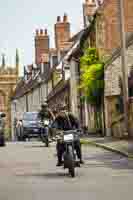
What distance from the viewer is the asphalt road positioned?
12469 millimetres

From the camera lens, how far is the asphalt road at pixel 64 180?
491 inches

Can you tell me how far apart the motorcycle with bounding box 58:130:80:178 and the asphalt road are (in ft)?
0.82

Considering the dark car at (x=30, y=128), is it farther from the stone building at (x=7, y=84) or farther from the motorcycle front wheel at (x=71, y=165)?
the stone building at (x=7, y=84)

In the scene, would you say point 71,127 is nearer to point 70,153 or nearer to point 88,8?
point 70,153

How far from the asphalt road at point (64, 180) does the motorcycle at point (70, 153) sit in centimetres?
25

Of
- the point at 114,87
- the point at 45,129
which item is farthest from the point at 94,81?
the point at 45,129

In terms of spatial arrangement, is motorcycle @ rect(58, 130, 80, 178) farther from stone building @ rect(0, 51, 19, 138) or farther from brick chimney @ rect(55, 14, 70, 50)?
stone building @ rect(0, 51, 19, 138)

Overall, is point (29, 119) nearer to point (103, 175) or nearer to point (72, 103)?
point (72, 103)

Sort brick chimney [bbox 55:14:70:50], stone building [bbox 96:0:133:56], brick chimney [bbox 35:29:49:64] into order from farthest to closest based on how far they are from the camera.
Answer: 1. brick chimney [bbox 35:29:49:64]
2. brick chimney [bbox 55:14:70:50]
3. stone building [bbox 96:0:133:56]

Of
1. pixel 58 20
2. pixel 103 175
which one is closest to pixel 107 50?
pixel 58 20

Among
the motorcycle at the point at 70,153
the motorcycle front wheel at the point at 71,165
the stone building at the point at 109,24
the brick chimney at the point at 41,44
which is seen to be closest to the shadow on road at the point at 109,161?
the motorcycle at the point at 70,153

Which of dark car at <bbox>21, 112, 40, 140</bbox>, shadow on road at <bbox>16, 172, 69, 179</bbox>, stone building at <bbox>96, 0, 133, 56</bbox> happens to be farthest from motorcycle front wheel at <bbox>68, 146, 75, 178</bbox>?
stone building at <bbox>96, 0, 133, 56</bbox>

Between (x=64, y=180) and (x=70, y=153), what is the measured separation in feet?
3.40

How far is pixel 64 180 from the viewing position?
15.3 m
